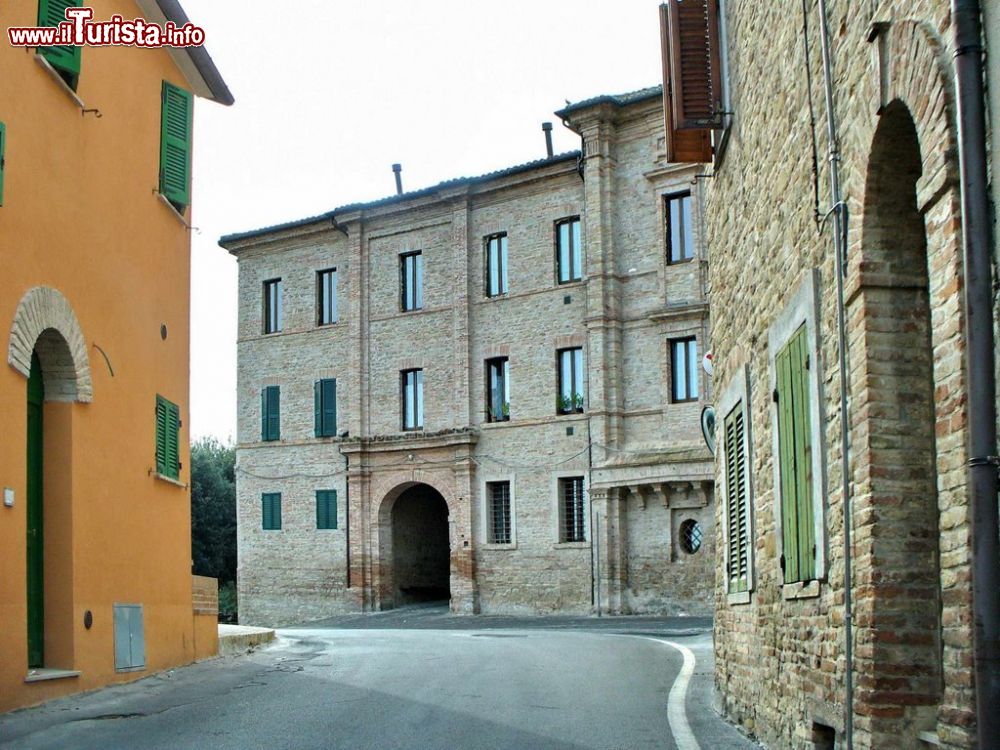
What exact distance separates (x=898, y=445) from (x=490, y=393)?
29.9 m

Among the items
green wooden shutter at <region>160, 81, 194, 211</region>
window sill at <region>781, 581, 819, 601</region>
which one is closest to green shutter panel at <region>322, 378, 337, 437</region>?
green wooden shutter at <region>160, 81, 194, 211</region>

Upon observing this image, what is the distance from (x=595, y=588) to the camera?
1277 inches

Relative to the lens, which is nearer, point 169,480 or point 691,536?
point 169,480

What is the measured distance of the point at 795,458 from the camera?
7.71 meters

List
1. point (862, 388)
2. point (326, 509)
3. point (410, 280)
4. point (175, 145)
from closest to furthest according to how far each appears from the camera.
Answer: point (862, 388) → point (175, 145) → point (410, 280) → point (326, 509)

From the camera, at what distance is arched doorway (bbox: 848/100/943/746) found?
19.3ft

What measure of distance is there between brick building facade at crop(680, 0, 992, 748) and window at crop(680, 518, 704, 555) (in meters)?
22.3

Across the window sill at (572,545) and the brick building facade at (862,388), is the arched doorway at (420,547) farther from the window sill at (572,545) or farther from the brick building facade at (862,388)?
the brick building facade at (862,388)

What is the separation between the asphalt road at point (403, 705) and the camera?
27.9ft

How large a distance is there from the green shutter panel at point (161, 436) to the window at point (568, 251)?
67.6ft

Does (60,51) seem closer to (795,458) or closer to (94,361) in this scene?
(94,361)

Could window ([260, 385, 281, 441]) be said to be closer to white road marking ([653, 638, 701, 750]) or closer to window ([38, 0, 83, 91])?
white road marking ([653, 638, 701, 750])

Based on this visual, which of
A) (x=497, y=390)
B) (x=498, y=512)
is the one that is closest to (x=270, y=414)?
(x=497, y=390)

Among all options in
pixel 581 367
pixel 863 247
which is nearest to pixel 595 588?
pixel 581 367
